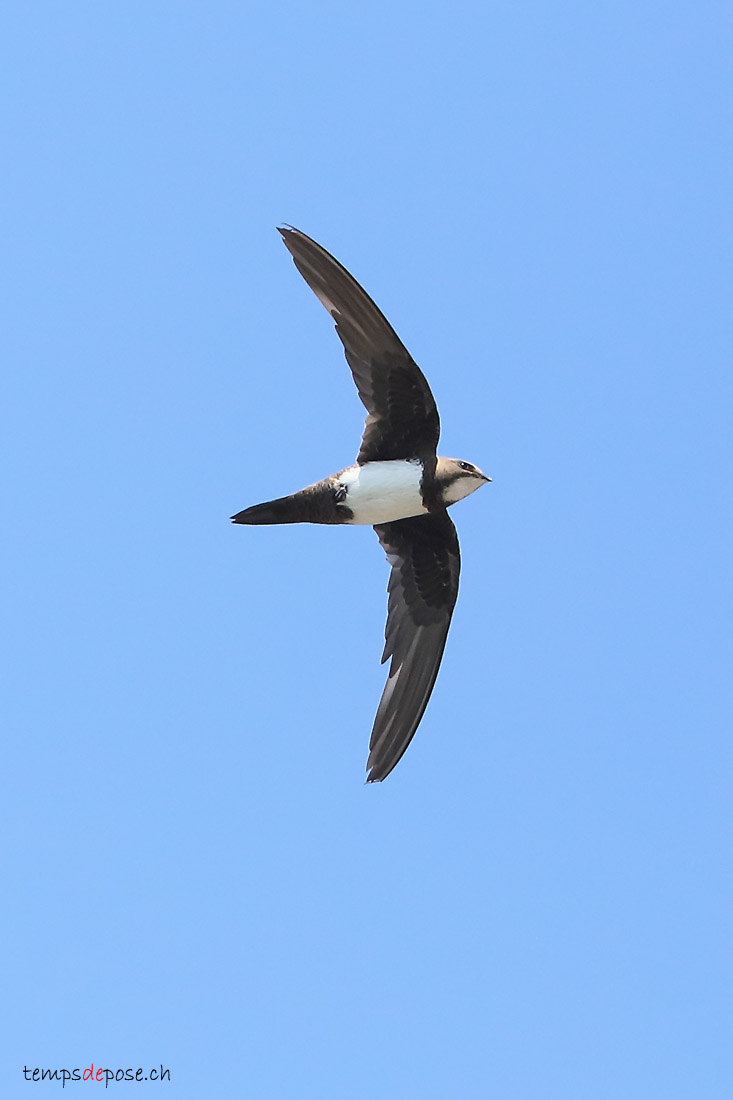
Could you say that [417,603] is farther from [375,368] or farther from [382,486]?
[375,368]

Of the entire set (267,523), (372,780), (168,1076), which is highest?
(267,523)

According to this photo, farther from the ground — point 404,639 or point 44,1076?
point 404,639

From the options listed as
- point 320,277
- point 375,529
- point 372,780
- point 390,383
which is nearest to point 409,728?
point 372,780

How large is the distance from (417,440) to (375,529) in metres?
1.13

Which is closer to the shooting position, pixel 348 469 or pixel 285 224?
pixel 285 224

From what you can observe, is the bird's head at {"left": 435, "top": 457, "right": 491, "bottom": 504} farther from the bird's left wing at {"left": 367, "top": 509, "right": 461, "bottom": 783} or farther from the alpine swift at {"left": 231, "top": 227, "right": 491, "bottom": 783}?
the bird's left wing at {"left": 367, "top": 509, "right": 461, "bottom": 783}

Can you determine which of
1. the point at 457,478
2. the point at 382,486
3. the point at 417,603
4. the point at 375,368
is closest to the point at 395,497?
the point at 382,486

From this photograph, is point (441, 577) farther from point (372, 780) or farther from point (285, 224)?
point (285, 224)

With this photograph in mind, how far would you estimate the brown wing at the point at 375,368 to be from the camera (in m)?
11.7

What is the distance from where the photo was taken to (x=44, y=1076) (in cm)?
1179

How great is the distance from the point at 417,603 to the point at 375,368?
2178 mm

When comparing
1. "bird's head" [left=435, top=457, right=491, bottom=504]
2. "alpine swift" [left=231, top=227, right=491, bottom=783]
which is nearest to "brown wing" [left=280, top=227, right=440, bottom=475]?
"alpine swift" [left=231, top=227, right=491, bottom=783]

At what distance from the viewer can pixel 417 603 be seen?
43.4 ft

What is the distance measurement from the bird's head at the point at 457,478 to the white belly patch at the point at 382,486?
213 millimetres
